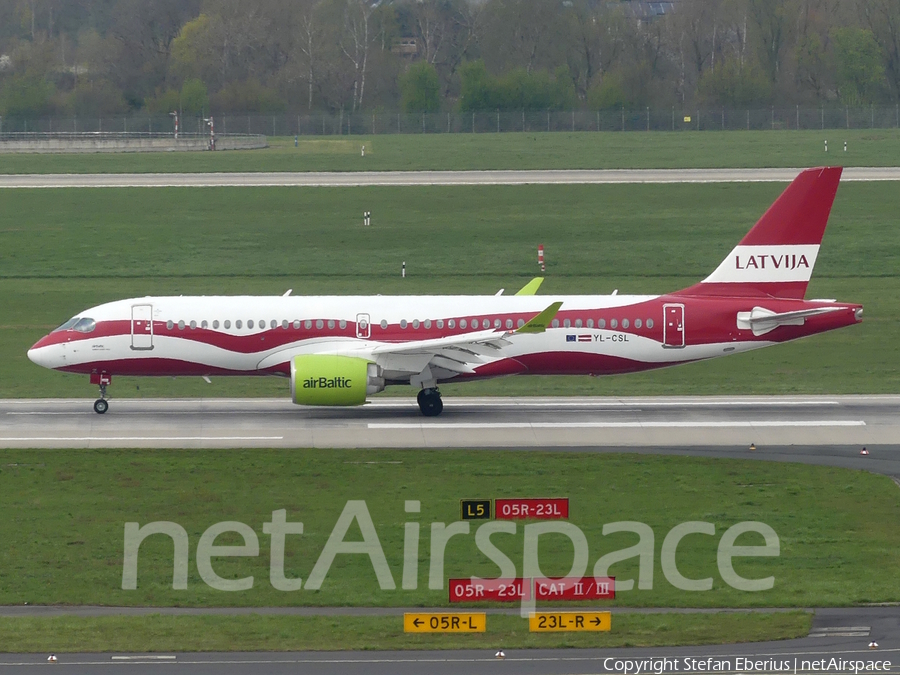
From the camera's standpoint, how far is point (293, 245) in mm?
68688

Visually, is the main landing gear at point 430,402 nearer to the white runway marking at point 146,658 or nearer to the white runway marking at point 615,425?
the white runway marking at point 615,425

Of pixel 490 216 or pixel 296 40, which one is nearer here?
pixel 490 216

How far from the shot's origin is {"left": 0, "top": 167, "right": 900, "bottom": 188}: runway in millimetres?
83812

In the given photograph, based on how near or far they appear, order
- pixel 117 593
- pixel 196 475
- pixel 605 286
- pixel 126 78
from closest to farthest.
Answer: pixel 117 593
pixel 196 475
pixel 605 286
pixel 126 78

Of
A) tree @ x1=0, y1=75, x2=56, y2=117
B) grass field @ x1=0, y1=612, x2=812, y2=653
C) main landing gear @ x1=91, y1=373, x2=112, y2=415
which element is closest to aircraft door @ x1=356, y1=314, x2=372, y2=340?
main landing gear @ x1=91, y1=373, x2=112, y2=415

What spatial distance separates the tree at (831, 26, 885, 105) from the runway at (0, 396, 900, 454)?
103618 mm

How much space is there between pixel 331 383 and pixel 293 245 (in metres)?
34.1

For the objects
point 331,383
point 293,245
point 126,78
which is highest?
point 126,78

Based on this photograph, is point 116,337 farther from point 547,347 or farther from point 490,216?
point 490,216

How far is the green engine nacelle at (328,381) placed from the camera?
3547 centimetres

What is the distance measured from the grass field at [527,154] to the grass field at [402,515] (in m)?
63.7

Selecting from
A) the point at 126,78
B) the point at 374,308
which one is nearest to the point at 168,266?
the point at 374,308

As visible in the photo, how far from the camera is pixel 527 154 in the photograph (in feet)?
336

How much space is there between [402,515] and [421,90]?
4558 inches
